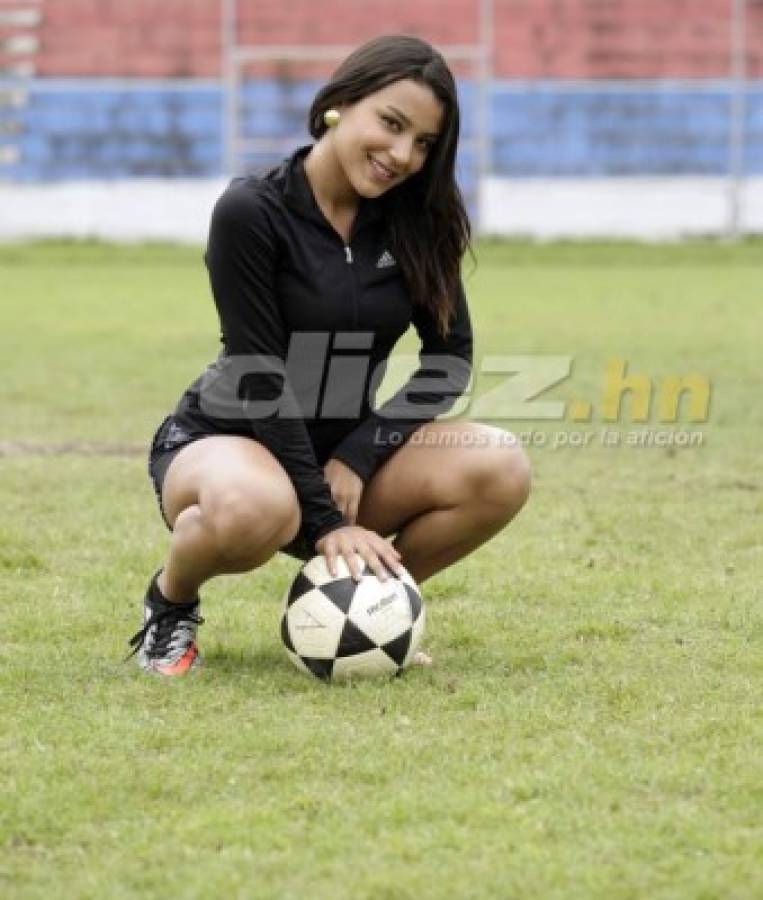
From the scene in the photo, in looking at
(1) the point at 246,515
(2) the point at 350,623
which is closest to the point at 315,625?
(2) the point at 350,623

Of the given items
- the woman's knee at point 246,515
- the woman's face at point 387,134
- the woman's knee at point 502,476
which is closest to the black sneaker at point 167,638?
the woman's knee at point 246,515

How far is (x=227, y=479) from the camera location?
16.5 feet

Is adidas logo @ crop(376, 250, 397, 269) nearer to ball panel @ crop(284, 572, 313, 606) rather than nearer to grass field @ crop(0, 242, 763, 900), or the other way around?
ball panel @ crop(284, 572, 313, 606)

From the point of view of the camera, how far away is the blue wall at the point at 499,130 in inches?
1161

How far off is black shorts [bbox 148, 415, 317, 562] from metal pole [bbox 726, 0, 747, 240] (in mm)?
23589

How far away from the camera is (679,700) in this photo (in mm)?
4969

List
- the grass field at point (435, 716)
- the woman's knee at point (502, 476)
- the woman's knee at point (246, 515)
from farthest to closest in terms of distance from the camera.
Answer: the woman's knee at point (502, 476) < the woman's knee at point (246, 515) < the grass field at point (435, 716)

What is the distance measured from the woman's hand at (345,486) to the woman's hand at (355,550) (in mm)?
163

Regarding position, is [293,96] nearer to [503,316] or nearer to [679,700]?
[503,316]

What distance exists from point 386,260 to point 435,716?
50.2 inches

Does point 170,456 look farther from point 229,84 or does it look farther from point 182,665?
point 229,84

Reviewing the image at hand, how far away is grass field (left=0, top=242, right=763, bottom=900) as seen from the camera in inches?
148

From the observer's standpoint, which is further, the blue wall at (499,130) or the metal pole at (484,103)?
the blue wall at (499,130)

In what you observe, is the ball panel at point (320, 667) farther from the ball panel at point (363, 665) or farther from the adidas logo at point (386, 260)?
the adidas logo at point (386, 260)
